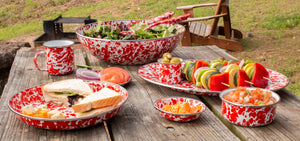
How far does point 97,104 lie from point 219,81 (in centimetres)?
63

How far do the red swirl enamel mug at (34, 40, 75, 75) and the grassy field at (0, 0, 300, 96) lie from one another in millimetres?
3515

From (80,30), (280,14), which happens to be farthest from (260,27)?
(80,30)

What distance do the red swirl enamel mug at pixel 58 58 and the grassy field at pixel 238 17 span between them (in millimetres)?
3515

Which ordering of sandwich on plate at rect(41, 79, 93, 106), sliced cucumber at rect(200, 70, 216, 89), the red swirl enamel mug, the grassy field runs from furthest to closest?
the grassy field → the red swirl enamel mug → sliced cucumber at rect(200, 70, 216, 89) → sandwich on plate at rect(41, 79, 93, 106)

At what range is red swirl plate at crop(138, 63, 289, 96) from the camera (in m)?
1.71

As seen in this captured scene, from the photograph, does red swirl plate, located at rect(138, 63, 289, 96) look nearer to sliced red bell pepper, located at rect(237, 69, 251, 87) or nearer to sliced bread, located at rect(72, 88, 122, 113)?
sliced red bell pepper, located at rect(237, 69, 251, 87)

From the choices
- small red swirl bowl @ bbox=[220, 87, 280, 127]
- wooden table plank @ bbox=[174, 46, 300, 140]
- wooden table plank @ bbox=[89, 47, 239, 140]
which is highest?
small red swirl bowl @ bbox=[220, 87, 280, 127]

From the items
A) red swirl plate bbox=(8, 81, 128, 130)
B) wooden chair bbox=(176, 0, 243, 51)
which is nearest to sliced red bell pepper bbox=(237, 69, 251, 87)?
red swirl plate bbox=(8, 81, 128, 130)

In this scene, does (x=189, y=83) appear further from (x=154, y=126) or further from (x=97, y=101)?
(x=97, y=101)

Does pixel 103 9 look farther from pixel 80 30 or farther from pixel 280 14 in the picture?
pixel 80 30

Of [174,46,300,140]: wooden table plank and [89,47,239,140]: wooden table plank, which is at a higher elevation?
[174,46,300,140]: wooden table plank

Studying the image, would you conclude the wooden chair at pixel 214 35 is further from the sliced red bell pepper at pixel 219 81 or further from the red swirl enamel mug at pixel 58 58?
the sliced red bell pepper at pixel 219 81

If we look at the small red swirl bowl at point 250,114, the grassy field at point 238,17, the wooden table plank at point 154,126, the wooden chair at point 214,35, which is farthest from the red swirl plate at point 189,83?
the wooden chair at point 214,35

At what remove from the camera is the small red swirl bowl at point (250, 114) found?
1.36m
